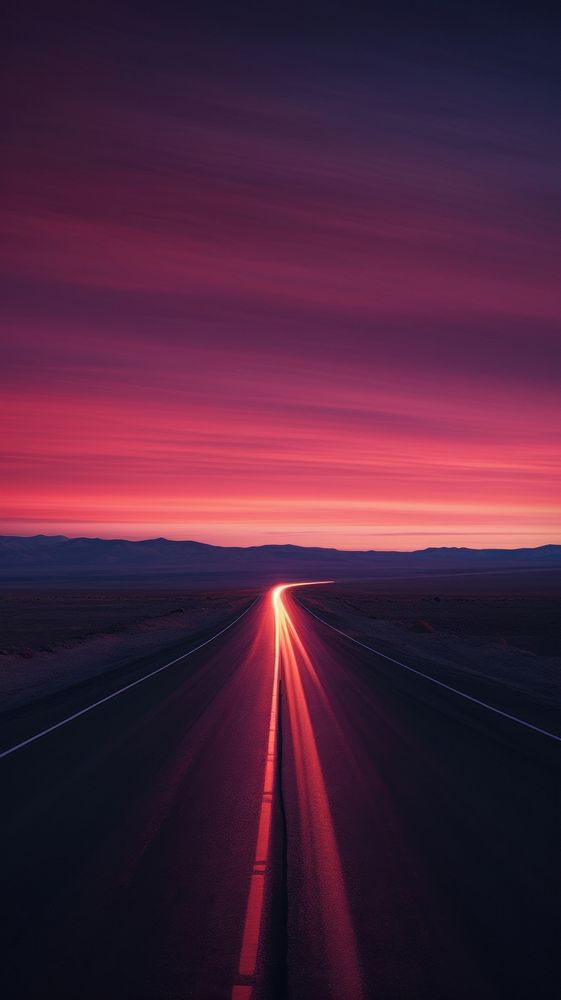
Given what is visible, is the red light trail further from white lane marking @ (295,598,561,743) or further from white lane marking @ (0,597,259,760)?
white lane marking @ (295,598,561,743)

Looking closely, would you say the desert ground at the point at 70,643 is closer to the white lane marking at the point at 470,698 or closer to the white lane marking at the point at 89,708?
the white lane marking at the point at 89,708

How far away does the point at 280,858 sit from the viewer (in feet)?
24.1

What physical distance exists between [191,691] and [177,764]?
7740 mm

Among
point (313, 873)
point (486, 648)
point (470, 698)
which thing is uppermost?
point (486, 648)

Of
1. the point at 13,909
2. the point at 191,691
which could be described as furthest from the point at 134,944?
the point at 191,691

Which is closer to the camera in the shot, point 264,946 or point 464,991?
point 464,991

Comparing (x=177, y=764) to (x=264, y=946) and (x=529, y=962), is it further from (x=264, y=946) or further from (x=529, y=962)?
(x=529, y=962)

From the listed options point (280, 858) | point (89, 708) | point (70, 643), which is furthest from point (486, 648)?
point (280, 858)

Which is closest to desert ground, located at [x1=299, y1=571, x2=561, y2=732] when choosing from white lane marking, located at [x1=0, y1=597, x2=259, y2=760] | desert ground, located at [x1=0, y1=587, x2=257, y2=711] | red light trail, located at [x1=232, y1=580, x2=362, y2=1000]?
red light trail, located at [x1=232, y1=580, x2=362, y2=1000]

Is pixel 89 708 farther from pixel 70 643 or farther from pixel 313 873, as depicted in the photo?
→ pixel 70 643

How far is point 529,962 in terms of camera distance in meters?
5.33

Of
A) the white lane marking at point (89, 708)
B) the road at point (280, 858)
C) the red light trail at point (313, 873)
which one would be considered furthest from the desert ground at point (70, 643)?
the red light trail at point (313, 873)

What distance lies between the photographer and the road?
518 centimetres

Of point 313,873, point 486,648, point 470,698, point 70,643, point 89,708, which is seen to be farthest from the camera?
point 70,643
